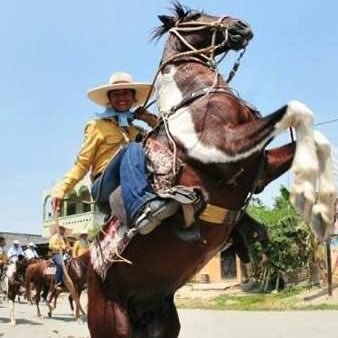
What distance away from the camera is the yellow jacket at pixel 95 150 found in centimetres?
516

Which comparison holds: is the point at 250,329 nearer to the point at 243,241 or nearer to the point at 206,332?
the point at 206,332

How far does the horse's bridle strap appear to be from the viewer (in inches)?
163

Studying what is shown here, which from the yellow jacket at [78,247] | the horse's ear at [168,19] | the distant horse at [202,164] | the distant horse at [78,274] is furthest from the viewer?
the yellow jacket at [78,247]

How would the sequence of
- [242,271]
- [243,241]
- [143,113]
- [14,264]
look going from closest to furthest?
[243,241], [143,113], [14,264], [242,271]

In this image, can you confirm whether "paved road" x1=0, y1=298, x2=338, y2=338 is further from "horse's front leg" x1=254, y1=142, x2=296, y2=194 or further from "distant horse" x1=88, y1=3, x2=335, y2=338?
"horse's front leg" x1=254, y1=142, x2=296, y2=194

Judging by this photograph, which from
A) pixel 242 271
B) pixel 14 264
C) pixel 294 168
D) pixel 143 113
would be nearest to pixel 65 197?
pixel 143 113

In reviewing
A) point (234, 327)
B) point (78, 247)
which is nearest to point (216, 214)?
point (234, 327)

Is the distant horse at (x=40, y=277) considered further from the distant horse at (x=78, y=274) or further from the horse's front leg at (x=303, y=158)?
the horse's front leg at (x=303, y=158)

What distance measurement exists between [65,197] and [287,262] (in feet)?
60.6

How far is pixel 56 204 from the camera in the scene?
516 centimetres

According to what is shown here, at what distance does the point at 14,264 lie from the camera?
1984 centimetres

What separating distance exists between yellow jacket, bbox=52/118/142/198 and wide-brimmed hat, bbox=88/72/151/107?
228mm

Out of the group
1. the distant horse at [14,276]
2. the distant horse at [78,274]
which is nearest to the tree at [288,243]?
the distant horse at [14,276]

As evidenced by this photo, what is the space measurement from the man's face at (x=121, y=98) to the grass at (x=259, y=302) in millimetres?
12299
